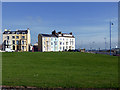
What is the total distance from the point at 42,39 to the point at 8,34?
1808 cm

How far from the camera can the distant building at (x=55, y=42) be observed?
9206cm

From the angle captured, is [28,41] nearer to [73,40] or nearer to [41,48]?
[41,48]

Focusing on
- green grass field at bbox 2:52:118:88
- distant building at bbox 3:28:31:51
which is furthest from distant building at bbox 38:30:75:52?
green grass field at bbox 2:52:118:88

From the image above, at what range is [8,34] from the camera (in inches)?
3374

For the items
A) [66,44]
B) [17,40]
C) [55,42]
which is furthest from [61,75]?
[66,44]

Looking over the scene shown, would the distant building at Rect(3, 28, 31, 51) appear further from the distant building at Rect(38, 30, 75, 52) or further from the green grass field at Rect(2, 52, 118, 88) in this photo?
the green grass field at Rect(2, 52, 118, 88)

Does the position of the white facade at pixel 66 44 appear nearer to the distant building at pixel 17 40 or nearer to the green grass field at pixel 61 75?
the distant building at pixel 17 40

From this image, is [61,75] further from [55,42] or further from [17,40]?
[55,42]

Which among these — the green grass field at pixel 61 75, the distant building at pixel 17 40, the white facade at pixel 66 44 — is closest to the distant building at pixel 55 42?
the white facade at pixel 66 44

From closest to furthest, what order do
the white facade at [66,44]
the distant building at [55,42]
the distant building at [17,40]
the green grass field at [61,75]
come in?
1. the green grass field at [61,75]
2. the distant building at [17,40]
3. the distant building at [55,42]
4. the white facade at [66,44]

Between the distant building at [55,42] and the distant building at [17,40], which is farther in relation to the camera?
the distant building at [55,42]

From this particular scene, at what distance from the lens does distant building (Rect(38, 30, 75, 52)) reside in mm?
92062

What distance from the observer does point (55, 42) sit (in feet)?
320

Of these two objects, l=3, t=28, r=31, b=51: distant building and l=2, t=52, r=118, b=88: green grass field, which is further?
l=3, t=28, r=31, b=51: distant building
